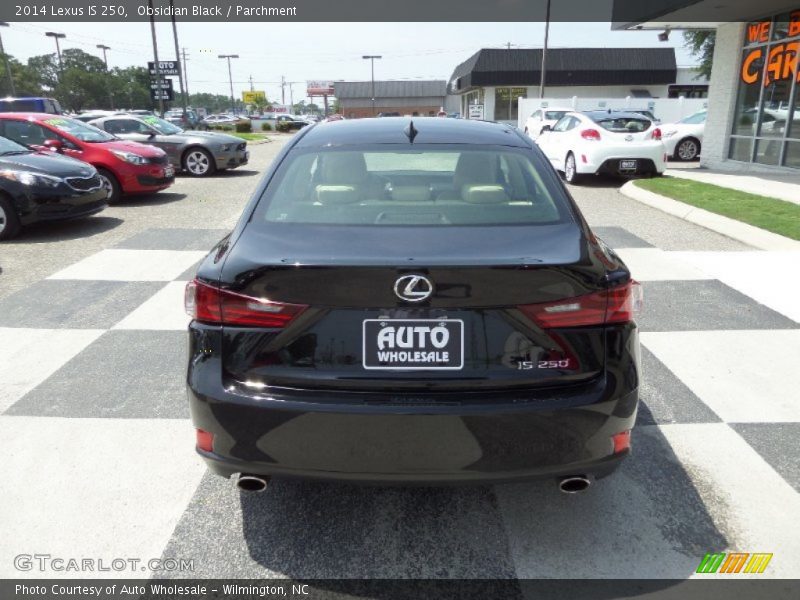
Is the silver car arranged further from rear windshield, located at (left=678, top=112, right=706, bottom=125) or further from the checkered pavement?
rear windshield, located at (left=678, top=112, right=706, bottom=125)

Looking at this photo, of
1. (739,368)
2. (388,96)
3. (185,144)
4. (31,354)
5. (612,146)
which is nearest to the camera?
(739,368)

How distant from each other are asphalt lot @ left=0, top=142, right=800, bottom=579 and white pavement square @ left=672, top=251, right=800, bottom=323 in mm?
136

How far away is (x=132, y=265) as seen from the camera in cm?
684

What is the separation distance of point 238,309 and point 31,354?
3.04 metres

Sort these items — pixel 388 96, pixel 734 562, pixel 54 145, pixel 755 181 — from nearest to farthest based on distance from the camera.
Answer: pixel 734 562 < pixel 54 145 < pixel 755 181 < pixel 388 96

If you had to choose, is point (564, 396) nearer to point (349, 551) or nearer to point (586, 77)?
point (349, 551)

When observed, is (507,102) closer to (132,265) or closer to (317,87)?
(132,265)

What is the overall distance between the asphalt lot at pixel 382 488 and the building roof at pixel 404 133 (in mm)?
1715

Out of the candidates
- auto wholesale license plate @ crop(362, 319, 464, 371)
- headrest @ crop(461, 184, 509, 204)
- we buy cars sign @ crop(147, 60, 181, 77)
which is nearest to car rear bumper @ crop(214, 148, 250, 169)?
headrest @ crop(461, 184, 509, 204)

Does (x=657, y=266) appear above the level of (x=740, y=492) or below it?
above

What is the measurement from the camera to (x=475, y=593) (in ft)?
7.55

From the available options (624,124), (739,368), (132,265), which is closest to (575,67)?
(624,124)

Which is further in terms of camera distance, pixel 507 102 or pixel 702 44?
pixel 507 102

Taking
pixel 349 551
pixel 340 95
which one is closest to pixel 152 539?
pixel 349 551
